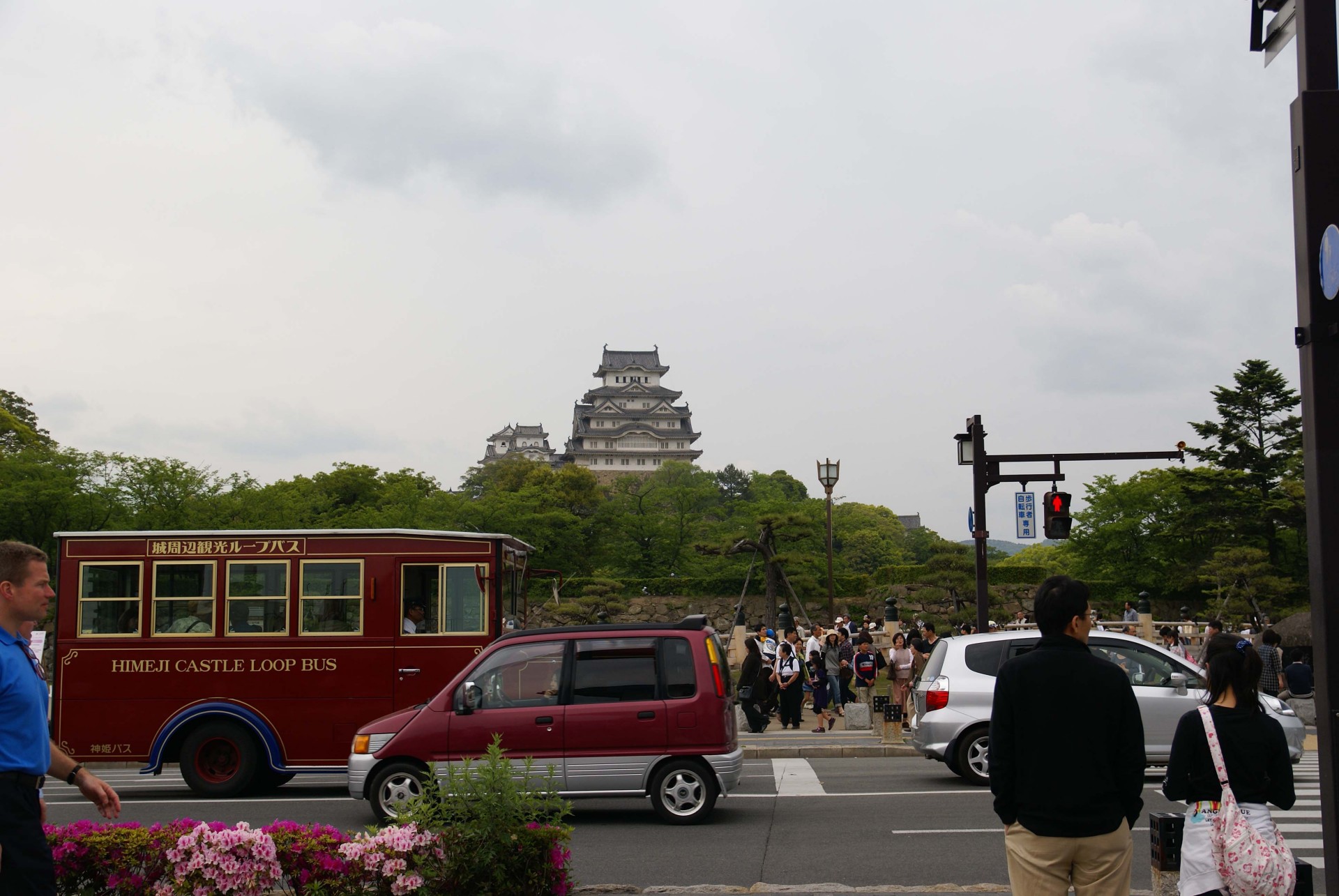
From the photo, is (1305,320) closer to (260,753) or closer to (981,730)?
(981,730)

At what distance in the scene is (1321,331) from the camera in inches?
188

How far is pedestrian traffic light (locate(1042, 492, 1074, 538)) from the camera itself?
21094 mm

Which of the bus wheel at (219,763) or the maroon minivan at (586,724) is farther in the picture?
the bus wheel at (219,763)

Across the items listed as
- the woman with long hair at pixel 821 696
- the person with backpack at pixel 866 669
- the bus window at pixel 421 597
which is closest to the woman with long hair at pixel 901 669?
the person with backpack at pixel 866 669

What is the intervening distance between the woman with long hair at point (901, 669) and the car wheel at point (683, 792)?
1074cm

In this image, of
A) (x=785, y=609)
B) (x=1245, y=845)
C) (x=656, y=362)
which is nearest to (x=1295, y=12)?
(x=1245, y=845)

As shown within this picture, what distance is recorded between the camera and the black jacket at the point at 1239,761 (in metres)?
5.02

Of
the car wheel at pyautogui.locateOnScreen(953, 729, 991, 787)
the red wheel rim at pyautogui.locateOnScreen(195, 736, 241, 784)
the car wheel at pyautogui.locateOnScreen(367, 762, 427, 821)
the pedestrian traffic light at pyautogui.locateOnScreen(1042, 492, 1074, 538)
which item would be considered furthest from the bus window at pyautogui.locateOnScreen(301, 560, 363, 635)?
the pedestrian traffic light at pyautogui.locateOnScreen(1042, 492, 1074, 538)

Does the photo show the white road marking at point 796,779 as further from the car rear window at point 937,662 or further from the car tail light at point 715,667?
the car tail light at point 715,667

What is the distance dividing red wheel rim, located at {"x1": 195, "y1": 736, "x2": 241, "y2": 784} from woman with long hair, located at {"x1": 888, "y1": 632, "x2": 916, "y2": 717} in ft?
38.2

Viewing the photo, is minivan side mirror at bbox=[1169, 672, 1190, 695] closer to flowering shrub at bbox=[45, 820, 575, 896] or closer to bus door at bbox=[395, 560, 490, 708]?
bus door at bbox=[395, 560, 490, 708]

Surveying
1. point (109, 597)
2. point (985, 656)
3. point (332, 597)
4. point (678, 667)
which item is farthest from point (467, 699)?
point (985, 656)

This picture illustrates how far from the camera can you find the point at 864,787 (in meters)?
13.0

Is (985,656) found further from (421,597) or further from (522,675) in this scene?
(421,597)
